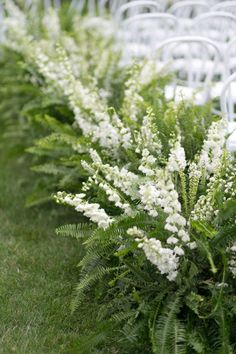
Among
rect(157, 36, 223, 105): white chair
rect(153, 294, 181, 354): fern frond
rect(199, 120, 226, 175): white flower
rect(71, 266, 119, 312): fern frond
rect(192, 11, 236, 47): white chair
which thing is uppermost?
rect(192, 11, 236, 47): white chair

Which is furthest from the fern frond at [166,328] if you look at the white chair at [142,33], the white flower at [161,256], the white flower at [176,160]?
the white chair at [142,33]

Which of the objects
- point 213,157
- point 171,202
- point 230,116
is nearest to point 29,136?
point 230,116

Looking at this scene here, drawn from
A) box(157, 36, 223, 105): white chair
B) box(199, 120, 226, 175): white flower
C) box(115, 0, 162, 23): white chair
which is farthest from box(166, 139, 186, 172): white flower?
box(115, 0, 162, 23): white chair

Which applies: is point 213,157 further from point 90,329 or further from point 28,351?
point 28,351

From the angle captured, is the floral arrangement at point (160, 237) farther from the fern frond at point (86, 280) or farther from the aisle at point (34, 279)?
the aisle at point (34, 279)

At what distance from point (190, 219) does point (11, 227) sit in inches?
76.8

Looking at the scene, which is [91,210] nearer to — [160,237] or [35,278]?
[160,237]

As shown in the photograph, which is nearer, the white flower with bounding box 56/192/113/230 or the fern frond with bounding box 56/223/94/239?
the white flower with bounding box 56/192/113/230

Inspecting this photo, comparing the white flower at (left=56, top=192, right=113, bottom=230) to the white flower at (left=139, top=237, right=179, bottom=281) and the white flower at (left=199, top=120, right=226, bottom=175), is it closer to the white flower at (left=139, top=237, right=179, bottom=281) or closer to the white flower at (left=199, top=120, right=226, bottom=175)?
the white flower at (left=139, top=237, right=179, bottom=281)

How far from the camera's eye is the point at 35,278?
151 inches

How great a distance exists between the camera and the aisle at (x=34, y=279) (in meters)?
3.19

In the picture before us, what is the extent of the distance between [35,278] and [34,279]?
1 cm

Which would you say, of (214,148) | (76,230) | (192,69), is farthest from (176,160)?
(192,69)

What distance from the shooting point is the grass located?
319 centimetres
